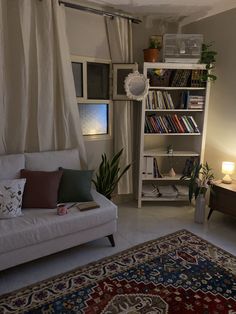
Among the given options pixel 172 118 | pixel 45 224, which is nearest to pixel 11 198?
pixel 45 224

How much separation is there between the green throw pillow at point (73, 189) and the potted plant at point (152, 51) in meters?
1.69

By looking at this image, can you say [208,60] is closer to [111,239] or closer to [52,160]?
[52,160]

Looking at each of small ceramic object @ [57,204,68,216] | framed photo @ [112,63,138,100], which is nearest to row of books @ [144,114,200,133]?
framed photo @ [112,63,138,100]

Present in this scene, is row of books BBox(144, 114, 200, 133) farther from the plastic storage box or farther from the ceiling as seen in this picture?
the ceiling

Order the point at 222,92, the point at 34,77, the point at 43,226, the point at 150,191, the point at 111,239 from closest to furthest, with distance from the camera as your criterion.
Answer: the point at 43,226, the point at 111,239, the point at 34,77, the point at 222,92, the point at 150,191

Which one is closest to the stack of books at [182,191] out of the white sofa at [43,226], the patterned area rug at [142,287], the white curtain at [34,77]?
the patterned area rug at [142,287]

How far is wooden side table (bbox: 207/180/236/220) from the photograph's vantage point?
110 inches

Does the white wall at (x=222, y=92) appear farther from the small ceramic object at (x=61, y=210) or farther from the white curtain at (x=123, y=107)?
the small ceramic object at (x=61, y=210)

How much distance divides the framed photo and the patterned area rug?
1.83 m

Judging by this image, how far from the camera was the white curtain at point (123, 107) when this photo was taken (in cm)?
309

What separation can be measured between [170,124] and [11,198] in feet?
6.87

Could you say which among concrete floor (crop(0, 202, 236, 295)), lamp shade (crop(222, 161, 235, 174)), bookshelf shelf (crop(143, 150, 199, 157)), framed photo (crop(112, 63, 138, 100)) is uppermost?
framed photo (crop(112, 63, 138, 100))

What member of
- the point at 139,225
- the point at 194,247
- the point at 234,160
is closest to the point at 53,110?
the point at 139,225

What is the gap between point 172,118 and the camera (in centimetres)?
331
